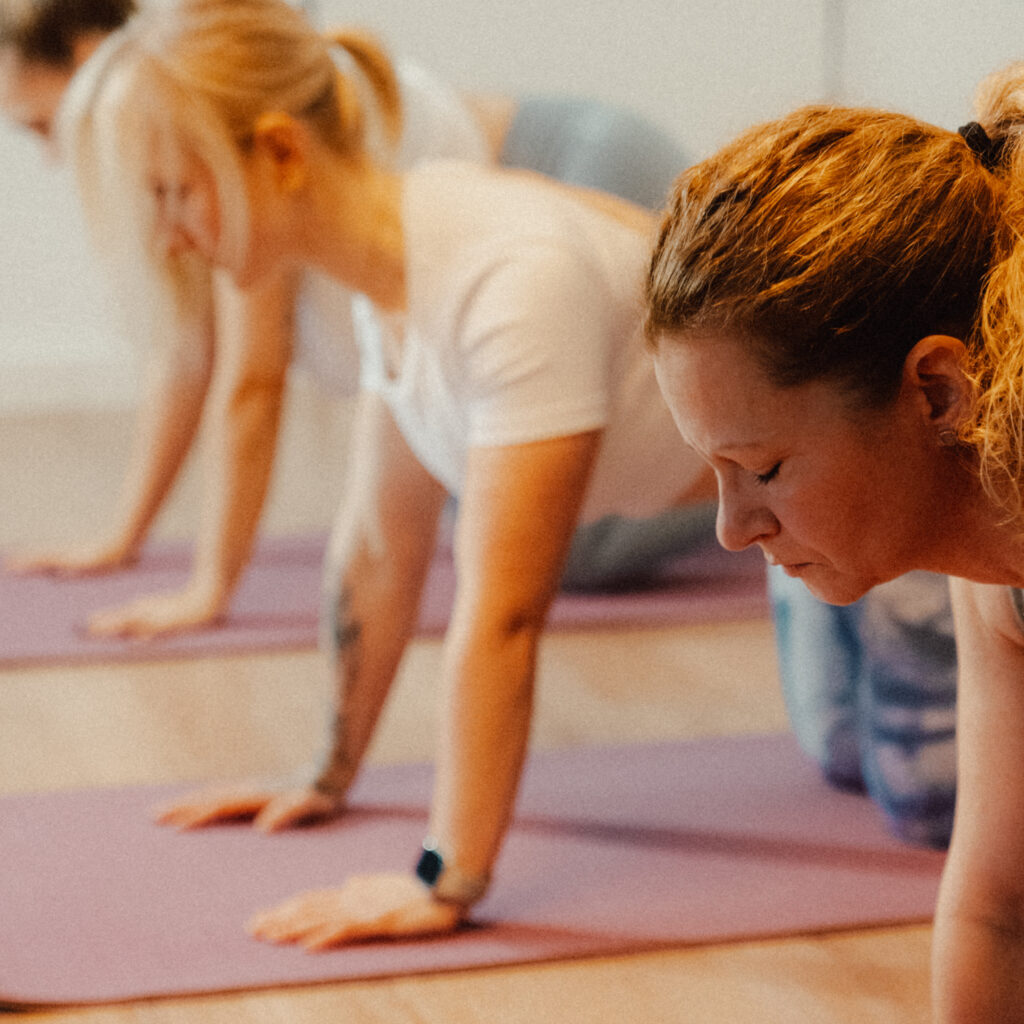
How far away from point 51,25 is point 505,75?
221 centimetres

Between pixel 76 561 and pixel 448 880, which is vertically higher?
pixel 448 880

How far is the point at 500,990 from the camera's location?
1.21 meters

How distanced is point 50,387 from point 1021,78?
3.74 m

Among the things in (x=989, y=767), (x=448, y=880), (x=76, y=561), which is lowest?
(x=76, y=561)

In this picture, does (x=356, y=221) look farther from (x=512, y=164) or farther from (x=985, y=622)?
(x=512, y=164)

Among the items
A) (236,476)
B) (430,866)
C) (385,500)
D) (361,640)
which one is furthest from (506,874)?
(236,476)

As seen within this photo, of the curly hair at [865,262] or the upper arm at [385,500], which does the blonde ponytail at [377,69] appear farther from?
the curly hair at [865,262]

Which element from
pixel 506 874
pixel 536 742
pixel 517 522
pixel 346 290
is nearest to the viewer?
pixel 517 522

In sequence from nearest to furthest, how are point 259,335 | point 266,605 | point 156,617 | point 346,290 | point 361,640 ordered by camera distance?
1. point 361,640
2. point 346,290
3. point 259,335
4. point 156,617
5. point 266,605

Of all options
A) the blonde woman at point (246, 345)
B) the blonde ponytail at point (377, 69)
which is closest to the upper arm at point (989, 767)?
the blonde ponytail at point (377, 69)

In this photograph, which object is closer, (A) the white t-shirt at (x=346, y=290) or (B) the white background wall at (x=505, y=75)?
(A) the white t-shirt at (x=346, y=290)

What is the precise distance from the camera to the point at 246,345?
2127mm

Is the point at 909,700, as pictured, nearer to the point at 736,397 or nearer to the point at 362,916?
the point at 362,916

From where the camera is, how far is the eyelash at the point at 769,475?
75 centimetres
